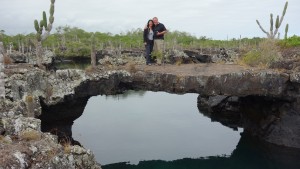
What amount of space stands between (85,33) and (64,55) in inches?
965

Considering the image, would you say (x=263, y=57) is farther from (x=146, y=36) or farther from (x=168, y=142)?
(x=168, y=142)

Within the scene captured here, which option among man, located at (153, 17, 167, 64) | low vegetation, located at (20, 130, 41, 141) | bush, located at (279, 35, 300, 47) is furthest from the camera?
bush, located at (279, 35, 300, 47)

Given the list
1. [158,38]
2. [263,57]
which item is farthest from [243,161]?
[158,38]

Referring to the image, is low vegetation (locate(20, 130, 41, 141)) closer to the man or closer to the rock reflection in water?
the rock reflection in water

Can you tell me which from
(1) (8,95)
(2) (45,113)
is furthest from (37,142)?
(2) (45,113)

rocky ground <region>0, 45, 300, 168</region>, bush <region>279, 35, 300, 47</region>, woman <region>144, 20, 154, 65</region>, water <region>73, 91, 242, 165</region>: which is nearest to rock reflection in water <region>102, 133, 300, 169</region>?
water <region>73, 91, 242, 165</region>

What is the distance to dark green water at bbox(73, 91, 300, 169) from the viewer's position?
57.0 ft

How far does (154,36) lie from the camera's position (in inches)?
689

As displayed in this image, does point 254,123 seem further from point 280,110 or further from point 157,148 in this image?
point 157,148

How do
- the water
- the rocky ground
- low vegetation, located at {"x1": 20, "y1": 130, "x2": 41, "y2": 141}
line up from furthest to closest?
the water, the rocky ground, low vegetation, located at {"x1": 20, "y1": 130, "x2": 41, "y2": 141}

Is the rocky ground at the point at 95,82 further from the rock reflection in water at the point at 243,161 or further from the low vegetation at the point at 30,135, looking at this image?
the rock reflection in water at the point at 243,161

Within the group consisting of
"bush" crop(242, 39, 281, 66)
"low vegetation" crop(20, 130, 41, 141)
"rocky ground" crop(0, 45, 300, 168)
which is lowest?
"low vegetation" crop(20, 130, 41, 141)

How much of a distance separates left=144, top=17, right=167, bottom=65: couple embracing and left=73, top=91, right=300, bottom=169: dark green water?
4.72 m

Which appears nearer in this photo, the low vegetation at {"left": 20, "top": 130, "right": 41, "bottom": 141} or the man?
the low vegetation at {"left": 20, "top": 130, "right": 41, "bottom": 141}
